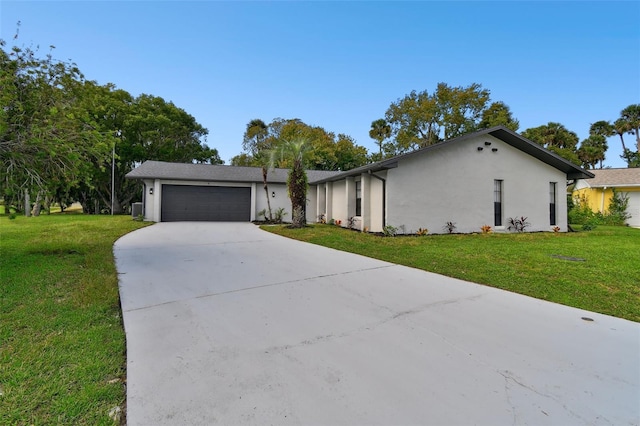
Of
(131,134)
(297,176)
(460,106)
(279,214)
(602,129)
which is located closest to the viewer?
(297,176)

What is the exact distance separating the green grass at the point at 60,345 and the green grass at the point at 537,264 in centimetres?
506

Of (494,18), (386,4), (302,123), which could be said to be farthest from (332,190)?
(302,123)

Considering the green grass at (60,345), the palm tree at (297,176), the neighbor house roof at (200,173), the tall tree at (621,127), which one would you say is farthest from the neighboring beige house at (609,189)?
the green grass at (60,345)

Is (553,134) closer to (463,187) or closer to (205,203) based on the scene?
(463,187)

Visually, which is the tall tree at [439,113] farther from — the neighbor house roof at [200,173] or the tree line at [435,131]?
the neighbor house roof at [200,173]

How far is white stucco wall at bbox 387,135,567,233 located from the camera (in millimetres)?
10773

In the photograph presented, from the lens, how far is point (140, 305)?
3611 millimetres

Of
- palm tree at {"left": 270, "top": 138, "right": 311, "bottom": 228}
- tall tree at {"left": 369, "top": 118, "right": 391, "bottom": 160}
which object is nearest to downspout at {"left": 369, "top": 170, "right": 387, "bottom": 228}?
palm tree at {"left": 270, "top": 138, "right": 311, "bottom": 228}

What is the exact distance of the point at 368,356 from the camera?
2439 millimetres

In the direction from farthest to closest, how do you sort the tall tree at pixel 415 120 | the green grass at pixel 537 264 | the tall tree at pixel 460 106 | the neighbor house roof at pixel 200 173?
the tall tree at pixel 415 120 → the tall tree at pixel 460 106 → the neighbor house roof at pixel 200 173 → the green grass at pixel 537 264

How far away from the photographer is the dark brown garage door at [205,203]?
16.4 m

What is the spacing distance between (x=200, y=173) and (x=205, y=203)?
6.22 feet

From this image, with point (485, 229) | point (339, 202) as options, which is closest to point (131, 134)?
point (339, 202)

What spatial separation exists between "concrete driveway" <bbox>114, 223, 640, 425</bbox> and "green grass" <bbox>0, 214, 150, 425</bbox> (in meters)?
0.16
